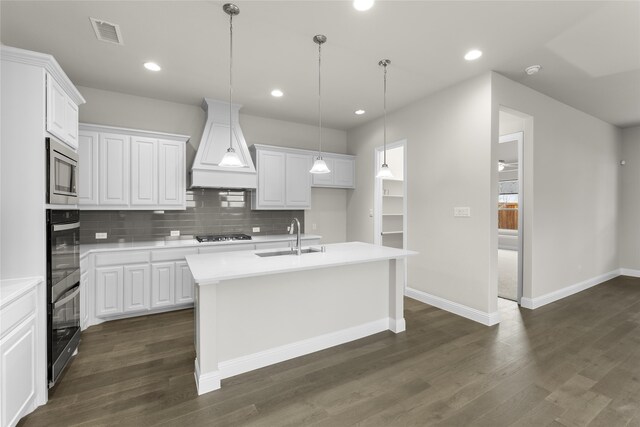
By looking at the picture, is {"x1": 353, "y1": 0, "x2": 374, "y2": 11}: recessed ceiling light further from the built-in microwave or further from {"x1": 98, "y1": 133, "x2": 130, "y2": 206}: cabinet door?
{"x1": 98, "y1": 133, "x2": 130, "y2": 206}: cabinet door

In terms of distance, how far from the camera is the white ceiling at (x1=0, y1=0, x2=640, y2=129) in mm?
2264

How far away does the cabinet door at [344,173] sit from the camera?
528 cm

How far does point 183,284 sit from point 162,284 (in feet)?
0.78

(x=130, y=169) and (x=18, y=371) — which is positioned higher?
(x=130, y=169)

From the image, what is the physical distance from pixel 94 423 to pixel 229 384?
0.83 metres

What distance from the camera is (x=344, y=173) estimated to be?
5.37m

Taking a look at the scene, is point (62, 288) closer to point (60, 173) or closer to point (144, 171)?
point (60, 173)

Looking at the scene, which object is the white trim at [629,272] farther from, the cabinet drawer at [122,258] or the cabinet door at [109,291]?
the cabinet door at [109,291]

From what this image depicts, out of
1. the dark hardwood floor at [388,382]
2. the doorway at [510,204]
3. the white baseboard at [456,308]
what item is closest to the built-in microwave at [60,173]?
the dark hardwood floor at [388,382]

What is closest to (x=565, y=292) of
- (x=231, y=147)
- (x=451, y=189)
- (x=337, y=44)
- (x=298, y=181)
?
(x=451, y=189)

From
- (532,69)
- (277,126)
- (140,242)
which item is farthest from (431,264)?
(140,242)

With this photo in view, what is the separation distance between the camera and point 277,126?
16.6 feet

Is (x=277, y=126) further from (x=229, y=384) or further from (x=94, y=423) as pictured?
(x=94, y=423)

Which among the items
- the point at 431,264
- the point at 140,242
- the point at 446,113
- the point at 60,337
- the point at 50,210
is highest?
the point at 446,113
